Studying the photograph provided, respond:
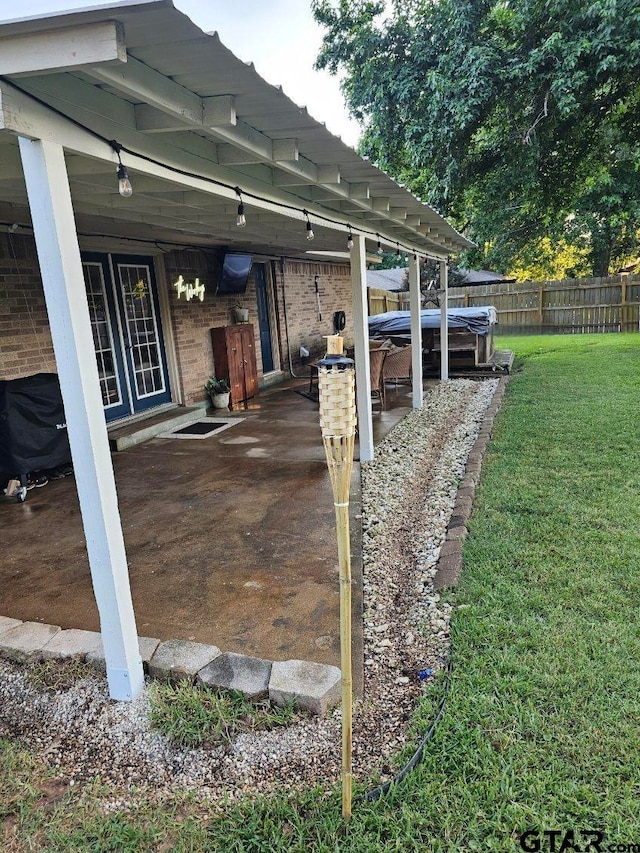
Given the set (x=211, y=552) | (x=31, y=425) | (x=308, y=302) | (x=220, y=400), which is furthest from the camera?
(x=308, y=302)

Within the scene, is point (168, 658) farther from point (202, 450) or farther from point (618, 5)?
point (618, 5)

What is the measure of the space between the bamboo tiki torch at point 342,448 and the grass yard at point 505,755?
0.25 m

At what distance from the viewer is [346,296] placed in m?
14.6

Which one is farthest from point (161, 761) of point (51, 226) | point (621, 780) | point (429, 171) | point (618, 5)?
point (429, 171)

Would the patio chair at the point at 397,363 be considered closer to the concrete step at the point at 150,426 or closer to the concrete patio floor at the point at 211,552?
the concrete patio floor at the point at 211,552

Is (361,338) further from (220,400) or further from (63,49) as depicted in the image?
(63,49)

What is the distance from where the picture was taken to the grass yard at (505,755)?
172cm

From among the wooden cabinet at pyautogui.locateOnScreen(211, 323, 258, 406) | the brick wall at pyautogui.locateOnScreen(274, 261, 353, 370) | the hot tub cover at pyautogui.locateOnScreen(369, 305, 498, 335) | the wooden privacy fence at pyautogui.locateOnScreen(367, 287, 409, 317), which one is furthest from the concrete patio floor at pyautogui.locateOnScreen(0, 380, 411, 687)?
the wooden privacy fence at pyautogui.locateOnScreen(367, 287, 409, 317)

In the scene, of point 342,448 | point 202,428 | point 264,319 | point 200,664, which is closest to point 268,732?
point 200,664

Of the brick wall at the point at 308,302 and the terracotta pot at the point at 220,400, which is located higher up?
the brick wall at the point at 308,302

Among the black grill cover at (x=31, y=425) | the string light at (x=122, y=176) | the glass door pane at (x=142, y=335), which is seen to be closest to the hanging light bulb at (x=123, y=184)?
the string light at (x=122, y=176)

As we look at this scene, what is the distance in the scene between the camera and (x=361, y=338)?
18.1ft

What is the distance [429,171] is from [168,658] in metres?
11.5

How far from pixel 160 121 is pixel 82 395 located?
123 centimetres
